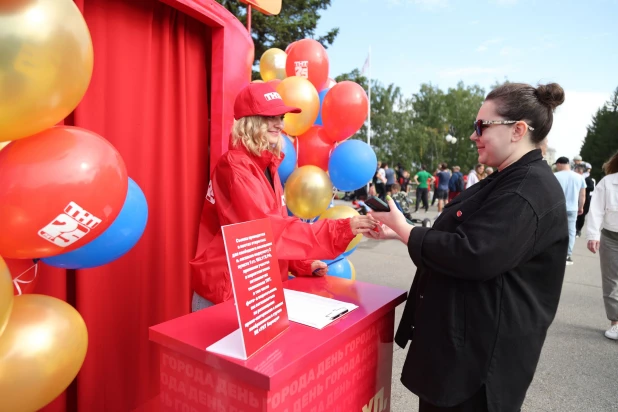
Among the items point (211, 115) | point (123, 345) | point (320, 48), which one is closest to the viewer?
point (123, 345)

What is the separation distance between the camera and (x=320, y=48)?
377 centimetres

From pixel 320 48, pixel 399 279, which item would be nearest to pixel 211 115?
pixel 320 48

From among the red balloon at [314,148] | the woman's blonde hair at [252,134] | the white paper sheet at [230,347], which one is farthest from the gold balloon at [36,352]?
the red balloon at [314,148]

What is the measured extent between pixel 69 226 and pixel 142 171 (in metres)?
1.35

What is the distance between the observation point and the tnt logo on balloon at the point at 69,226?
120 cm

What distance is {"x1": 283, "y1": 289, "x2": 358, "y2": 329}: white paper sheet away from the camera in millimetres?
1506

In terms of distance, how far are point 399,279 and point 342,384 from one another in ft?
15.5

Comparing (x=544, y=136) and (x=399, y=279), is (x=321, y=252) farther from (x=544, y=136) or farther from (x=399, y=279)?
(x=399, y=279)

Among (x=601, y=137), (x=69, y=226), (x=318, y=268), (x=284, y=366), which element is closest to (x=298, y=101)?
(x=318, y=268)

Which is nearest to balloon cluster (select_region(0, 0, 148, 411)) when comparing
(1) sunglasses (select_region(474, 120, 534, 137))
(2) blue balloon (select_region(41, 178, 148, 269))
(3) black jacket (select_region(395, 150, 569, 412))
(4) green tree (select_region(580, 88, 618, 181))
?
(2) blue balloon (select_region(41, 178, 148, 269))

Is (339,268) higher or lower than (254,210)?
lower

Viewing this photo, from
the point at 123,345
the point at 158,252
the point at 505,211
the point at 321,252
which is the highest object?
the point at 505,211

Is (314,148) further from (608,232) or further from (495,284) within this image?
(608,232)

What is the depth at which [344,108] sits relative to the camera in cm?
338
